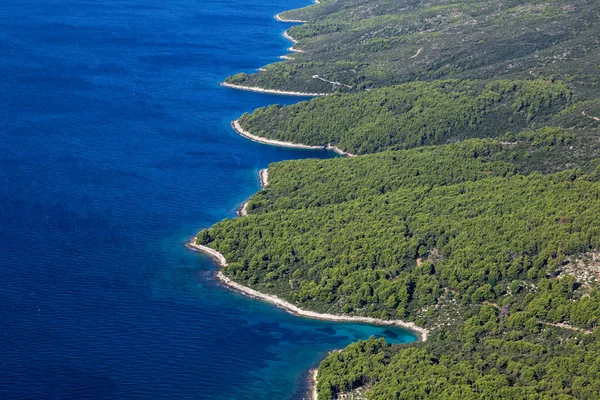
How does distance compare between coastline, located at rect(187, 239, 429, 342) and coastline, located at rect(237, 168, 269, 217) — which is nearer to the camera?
coastline, located at rect(187, 239, 429, 342)

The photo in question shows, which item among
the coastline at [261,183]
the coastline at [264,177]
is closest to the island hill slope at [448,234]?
the coastline at [261,183]

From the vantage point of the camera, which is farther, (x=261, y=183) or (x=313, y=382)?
(x=261, y=183)

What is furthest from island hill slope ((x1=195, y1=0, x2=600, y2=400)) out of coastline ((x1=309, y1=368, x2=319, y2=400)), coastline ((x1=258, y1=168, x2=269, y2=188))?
coastline ((x1=258, y1=168, x2=269, y2=188))

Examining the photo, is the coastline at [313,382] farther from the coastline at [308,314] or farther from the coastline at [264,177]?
the coastline at [264,177]

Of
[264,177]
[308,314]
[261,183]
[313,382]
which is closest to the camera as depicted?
[313,382]

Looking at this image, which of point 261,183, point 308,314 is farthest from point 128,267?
point 261,183

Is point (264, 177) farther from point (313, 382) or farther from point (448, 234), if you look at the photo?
point (313, 382)

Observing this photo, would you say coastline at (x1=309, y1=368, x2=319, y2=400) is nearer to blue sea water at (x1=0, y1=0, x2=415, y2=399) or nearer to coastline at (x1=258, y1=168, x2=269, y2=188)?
blue sea water at (x1=0, y1=0, x2=415, y2=399)

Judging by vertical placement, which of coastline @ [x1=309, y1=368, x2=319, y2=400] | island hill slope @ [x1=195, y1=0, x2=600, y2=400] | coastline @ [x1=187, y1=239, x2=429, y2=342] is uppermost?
island hill slope @ [x1=195, y1=0, x2=600, y2=400]

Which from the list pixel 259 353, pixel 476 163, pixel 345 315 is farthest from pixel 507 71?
pixel 259 353
